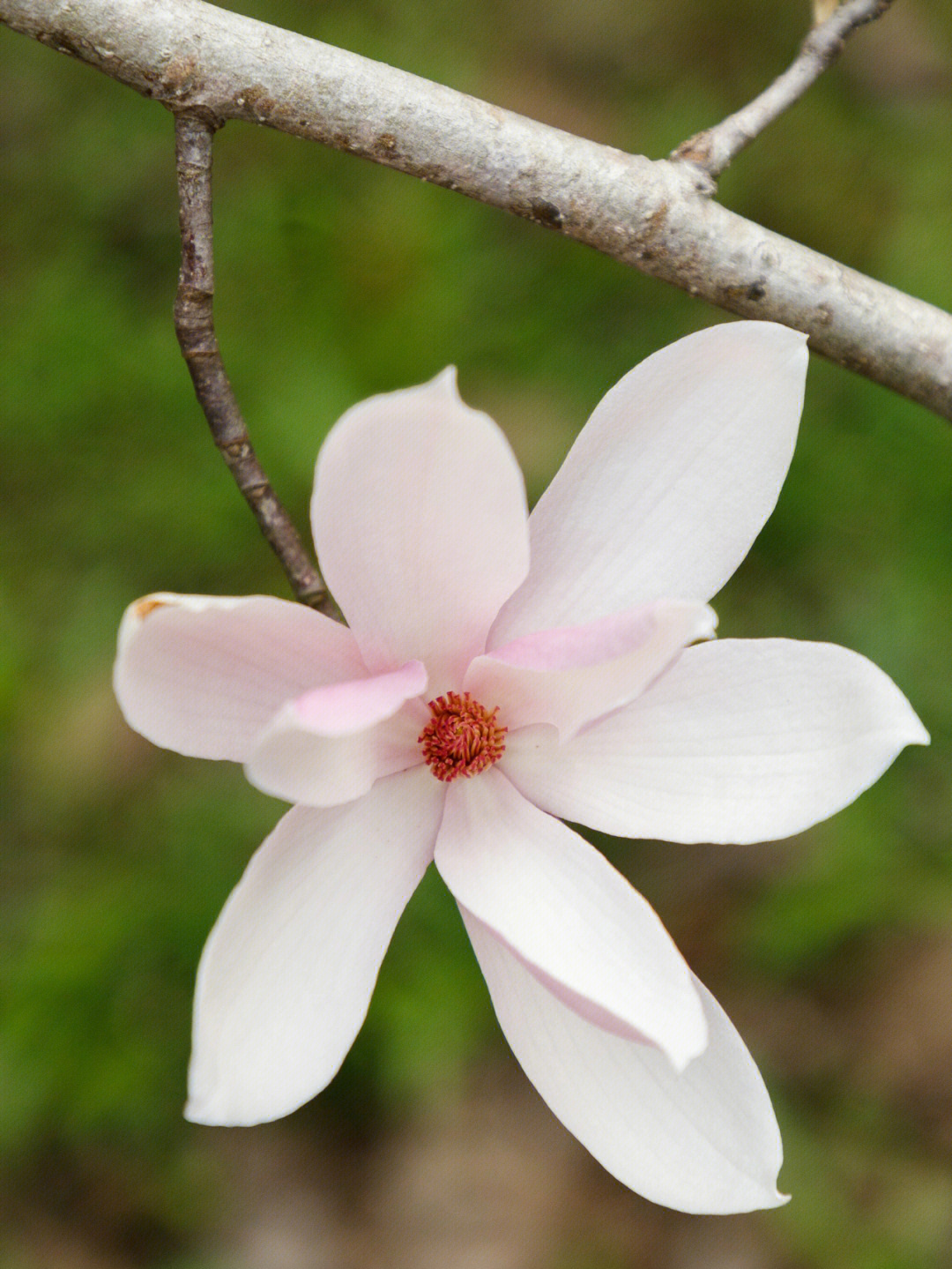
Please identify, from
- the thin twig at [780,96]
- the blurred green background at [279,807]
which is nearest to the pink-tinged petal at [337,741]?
the thin twig at [780,96]

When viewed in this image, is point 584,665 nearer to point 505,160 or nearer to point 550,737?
point 550,737

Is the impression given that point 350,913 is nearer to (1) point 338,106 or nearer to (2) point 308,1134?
(1) point 338,106

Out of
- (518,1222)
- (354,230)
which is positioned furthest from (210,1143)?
(354,230)

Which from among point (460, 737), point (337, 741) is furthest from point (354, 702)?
point (460, 737)

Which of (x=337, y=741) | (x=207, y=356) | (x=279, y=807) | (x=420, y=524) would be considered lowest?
(x=337, y=741)

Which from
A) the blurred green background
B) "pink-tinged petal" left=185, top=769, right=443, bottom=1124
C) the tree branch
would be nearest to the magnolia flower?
"pink-tinged petal" left=185, top=769, right=443, bottom=1124

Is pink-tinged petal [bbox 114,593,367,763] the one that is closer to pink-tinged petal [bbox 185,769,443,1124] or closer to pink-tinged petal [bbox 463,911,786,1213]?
pink-tinged petal [bbox 185,769,443,1124]

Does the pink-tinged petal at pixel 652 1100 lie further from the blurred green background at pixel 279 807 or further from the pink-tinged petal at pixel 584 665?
the blurred green background at pixel 279 807
